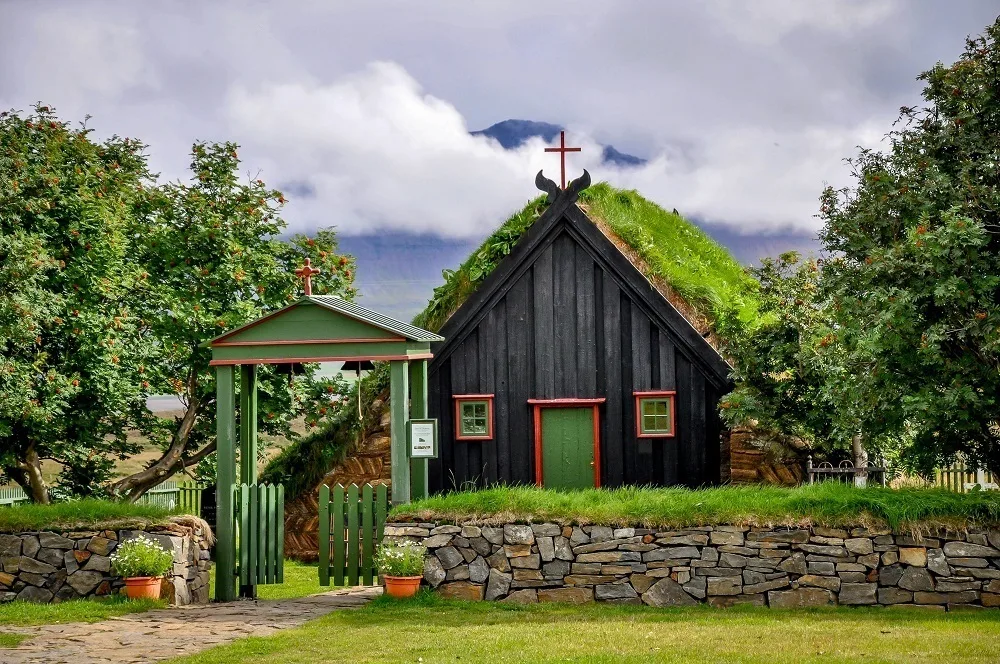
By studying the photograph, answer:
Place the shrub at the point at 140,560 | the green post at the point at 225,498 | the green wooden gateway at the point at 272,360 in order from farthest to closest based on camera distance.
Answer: the green post at the point at 225,498
the green wooden gateway at the point at 272,360
the shrub at the point at 140,560

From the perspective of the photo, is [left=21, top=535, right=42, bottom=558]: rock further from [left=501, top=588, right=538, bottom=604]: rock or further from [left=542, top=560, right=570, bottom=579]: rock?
[left=542, top=560, right=570, bottom=579]: rock

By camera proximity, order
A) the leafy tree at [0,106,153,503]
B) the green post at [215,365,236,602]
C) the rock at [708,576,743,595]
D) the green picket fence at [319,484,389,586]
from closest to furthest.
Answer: the rock at [708,576,743,595] → the green picket fence at [319,484,389,586] → the green post at [215,365,236,602] → the leafy tree at [0,106,153,503]

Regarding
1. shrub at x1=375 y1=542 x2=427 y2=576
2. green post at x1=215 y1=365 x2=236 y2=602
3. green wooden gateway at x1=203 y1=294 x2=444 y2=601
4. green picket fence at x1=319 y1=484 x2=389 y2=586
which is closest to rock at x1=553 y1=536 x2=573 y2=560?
shrub at x1=375 y1=542 x2=427 y2=576

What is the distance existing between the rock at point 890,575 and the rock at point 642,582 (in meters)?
2.62

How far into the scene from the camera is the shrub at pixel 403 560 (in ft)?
45.3

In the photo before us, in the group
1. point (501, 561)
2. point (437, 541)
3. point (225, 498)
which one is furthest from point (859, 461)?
point (225, 498)

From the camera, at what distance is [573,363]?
19.1m

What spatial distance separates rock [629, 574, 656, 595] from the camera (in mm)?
13602

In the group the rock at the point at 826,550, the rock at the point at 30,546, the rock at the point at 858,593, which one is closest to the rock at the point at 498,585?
the rock at the point at 826,550

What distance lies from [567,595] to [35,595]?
22.1ft

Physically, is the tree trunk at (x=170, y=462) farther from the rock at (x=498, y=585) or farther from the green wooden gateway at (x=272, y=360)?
the rock at (x=498, y=585)

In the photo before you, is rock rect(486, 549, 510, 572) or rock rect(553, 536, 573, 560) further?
rock rect(486, 549, 510, 572)

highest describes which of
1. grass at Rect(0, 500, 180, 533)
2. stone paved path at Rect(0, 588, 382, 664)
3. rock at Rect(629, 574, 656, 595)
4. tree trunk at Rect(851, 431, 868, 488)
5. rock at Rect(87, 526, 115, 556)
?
tree trunk at Rect(851, 431, 868, 488)

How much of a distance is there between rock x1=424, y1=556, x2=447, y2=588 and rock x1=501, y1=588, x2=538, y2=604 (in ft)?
2.74
